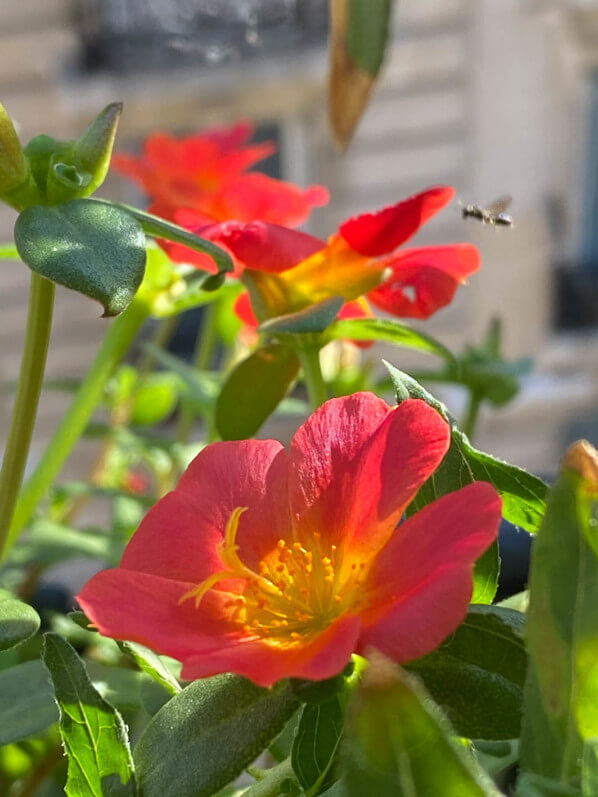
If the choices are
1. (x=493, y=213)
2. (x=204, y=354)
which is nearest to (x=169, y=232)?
(x=493, y=213)

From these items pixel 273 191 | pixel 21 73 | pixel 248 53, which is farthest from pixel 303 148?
pixel 273 191

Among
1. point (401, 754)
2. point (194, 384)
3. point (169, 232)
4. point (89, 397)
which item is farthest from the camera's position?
point (194, 384)

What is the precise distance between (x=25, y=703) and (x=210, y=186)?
34 centimetres

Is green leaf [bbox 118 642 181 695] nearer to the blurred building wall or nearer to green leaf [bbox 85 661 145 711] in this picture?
green leaf [bbox 85 661 145 711]

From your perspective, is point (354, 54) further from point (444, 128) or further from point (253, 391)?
point (444, 128)

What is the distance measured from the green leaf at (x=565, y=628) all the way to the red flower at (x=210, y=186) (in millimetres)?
166

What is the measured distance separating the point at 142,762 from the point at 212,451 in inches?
2.7

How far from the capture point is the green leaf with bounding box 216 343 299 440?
312mm

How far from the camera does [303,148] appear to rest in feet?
8.77

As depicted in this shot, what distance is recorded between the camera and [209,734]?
18cm

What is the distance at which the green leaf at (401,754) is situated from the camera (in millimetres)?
123

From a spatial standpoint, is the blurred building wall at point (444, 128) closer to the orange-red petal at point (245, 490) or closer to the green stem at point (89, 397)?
the green stem at point (89, 397)

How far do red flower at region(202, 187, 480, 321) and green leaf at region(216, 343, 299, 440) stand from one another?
0.07ft

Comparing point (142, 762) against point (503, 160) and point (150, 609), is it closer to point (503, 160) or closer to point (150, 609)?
point (150, 609)
